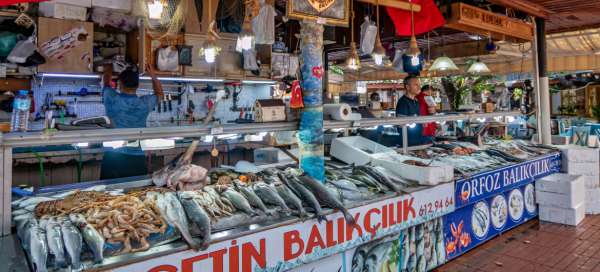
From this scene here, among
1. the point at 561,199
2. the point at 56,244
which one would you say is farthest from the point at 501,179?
the point at 56,244

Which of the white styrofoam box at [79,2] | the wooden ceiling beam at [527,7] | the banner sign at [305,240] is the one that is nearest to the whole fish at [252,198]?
the banner sign at [305,240]

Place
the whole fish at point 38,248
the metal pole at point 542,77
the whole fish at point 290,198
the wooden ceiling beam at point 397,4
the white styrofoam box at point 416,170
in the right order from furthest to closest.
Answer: the metal pole at point 542,77 < the wooden ceiling beam at point 397,4 < the white styrofoam box at point 416,170 < the whole fish at point 290,198 < the whole fish at point 38,248

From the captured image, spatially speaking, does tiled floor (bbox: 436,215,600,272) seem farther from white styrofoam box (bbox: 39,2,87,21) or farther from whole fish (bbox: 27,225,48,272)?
white styrofoam box (bbox: 39,2,87,21)

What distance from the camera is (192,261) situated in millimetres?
2309

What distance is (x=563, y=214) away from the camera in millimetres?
5570

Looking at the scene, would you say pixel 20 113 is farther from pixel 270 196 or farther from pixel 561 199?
pixel 561 199

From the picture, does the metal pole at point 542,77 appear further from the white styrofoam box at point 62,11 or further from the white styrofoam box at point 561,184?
the white styrofoam box at point 62,11

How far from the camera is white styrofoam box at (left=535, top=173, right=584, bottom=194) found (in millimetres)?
5445

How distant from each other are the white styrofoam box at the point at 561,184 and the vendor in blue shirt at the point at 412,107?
1750 millimetres

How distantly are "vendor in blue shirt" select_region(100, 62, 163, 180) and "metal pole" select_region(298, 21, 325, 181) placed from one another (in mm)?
1830

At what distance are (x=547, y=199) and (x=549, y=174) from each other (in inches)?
21.8

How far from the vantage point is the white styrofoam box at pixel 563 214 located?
18.0ft

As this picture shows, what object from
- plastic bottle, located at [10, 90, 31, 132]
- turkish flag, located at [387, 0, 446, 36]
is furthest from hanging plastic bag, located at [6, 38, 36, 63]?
turkish flag, located at [387, 0, 446, 36]

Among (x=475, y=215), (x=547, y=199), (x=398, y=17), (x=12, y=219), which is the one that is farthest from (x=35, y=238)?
(x=547, y=199)
